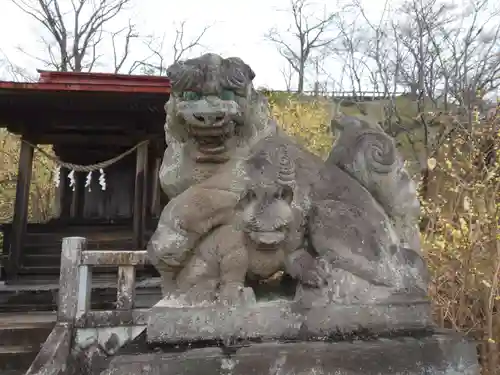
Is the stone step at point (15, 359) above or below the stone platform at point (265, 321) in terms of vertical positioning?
below

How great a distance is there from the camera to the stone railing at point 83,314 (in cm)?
392

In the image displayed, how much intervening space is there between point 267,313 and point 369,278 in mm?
491

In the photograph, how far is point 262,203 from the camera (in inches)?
76.0

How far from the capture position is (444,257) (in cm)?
507

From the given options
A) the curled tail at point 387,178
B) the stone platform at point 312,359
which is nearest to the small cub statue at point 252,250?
the stone platform at point 312,359

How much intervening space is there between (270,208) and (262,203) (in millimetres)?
44

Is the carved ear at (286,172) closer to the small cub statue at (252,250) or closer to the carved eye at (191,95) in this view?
the small cub statue at (252,250)

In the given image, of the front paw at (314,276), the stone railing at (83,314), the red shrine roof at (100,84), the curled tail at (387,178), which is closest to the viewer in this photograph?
the front paw at (314,276)

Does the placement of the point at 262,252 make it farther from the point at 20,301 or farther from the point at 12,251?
the point at 12,251

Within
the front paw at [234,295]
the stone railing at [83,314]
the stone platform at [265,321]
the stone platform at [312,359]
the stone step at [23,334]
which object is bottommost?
the stone step at [23,334]

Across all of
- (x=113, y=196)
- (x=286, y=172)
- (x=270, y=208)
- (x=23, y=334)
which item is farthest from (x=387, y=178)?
(x=113, y=196)

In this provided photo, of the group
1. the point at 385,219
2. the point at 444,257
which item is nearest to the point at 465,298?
the point at 444,257

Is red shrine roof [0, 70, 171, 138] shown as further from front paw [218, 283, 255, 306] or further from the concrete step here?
front paw [218, 283, 255, 306]

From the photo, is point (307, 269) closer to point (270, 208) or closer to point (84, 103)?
point (270, 208)
